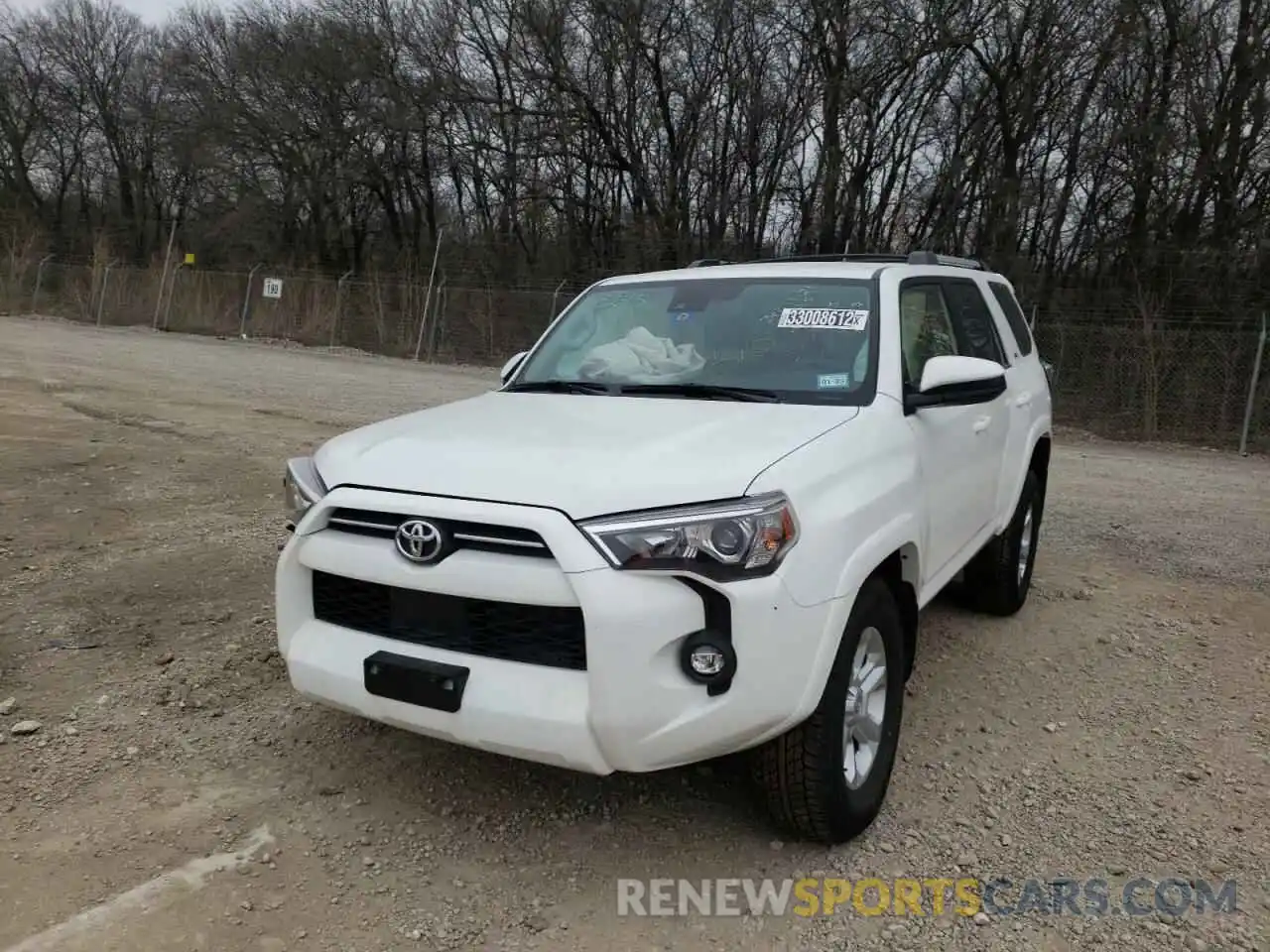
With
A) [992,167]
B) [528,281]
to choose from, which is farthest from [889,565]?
[528,281]

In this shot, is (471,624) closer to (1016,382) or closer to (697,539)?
(697,539)

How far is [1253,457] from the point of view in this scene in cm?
1390

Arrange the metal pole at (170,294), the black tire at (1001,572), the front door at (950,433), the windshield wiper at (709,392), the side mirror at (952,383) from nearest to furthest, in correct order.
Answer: the side mirror at (952,383) → the windshield wiper at (709,392) → the front door at (950,433) → the black tire at (1001,572) → the metal pole at (170,294)

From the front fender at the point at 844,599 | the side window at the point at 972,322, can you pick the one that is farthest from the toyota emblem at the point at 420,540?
the side window at the point at 972,322

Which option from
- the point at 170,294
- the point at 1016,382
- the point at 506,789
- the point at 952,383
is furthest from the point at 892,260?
the point at 170,294

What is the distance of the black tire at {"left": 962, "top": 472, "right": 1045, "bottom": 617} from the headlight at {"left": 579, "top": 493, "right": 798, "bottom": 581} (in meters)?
2.82

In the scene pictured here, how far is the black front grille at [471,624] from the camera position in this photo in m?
2.52

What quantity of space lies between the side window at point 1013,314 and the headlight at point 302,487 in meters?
3.80

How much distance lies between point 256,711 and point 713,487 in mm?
2269

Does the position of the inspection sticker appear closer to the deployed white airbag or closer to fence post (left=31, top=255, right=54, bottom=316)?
the deployed white airbag

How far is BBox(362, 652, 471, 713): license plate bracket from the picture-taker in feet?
8.43

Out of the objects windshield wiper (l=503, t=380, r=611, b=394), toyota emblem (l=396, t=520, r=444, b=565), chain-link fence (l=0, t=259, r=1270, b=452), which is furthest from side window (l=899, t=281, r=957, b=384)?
chain-link fence (l=0, t=259, r=1270, b=452)

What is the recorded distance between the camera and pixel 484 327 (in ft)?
79.6

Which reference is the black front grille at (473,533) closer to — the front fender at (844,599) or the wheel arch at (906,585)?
the front fender at (844,599)
